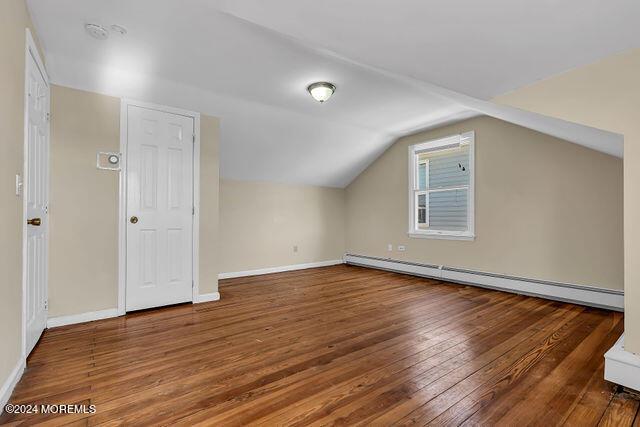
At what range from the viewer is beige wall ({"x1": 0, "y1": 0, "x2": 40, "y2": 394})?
5.18 ft

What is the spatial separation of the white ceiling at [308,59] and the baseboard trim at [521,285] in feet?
5.15

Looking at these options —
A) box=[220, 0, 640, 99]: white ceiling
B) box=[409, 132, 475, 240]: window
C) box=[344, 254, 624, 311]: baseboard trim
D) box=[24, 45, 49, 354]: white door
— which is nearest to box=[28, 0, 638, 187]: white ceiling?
box=[220, 0, 640, 99]: white ceiling

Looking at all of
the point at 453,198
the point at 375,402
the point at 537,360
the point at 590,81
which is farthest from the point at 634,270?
the point at 453,198

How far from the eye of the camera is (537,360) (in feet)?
7.03

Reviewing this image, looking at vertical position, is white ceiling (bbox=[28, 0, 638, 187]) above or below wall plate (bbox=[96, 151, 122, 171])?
above

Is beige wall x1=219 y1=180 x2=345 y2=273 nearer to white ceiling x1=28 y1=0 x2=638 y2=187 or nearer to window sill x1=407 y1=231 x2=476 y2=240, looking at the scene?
white ceiling x1=28 y1=0 x2=638 y2=187

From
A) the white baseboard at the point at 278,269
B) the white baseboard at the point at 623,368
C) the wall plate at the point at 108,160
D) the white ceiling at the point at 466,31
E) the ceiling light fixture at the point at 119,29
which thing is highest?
the ceiling light fixture at the point at 119,29

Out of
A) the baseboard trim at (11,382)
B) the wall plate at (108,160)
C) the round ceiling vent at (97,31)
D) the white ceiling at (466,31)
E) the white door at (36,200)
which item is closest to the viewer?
the white ceiling at (466,31)

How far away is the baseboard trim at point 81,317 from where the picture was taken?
2807mm

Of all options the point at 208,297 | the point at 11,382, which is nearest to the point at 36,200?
the point at 11,382

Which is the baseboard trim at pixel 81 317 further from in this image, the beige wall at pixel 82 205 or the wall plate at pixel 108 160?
the wall plate at pixel 108 160

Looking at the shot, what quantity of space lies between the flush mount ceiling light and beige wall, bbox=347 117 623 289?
2372 millimetres

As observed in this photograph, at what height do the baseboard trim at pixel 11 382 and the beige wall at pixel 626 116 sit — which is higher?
the beige wall at pixel 626 116

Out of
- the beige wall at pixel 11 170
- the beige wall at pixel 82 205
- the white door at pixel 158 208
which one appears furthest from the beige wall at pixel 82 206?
the beige wall at pixel 11 170
